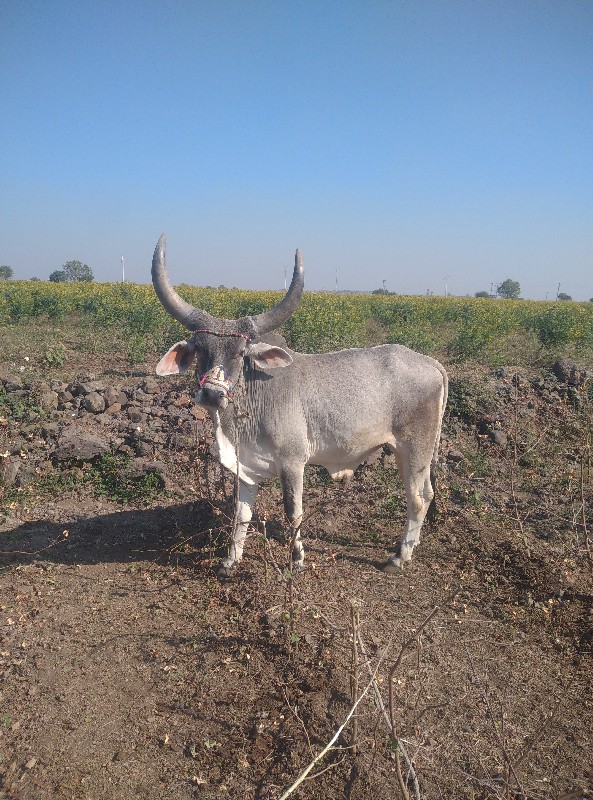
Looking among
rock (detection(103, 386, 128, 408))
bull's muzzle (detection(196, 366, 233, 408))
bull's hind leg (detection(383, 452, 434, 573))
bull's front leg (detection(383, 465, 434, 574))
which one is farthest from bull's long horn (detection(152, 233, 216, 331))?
rock (detection(103, 386, 128, 408))

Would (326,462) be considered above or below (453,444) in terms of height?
above

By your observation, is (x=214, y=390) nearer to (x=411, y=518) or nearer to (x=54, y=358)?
(x=411, y=518)

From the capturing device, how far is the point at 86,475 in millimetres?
6980

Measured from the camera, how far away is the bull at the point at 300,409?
4.77 m

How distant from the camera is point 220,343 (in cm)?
461

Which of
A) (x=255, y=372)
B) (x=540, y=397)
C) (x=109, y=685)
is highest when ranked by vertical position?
(x=255, y=372)

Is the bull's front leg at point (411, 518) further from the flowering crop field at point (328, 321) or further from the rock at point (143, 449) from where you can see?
the flowering crop field at point (328, 321)

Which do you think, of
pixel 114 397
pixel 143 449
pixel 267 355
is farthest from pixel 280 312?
pixel 114 397

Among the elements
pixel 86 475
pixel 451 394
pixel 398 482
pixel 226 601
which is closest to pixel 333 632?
pixel 226 601

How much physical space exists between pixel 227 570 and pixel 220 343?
6.49 feet

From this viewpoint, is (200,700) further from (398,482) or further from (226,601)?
(398,482)

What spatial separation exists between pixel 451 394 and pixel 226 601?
613cm

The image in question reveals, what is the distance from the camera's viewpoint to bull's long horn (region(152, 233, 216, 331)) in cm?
469

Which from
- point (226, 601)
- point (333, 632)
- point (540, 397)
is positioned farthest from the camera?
point (540, 397)
